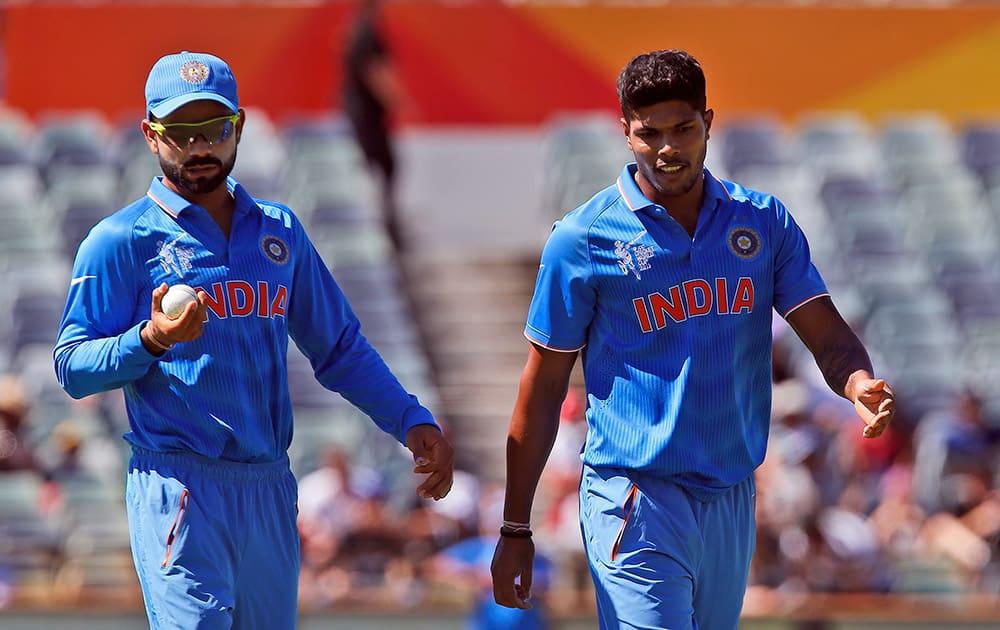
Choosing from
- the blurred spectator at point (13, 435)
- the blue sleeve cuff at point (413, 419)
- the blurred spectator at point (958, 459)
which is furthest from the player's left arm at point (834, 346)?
the blurred spectator at point (13, 435)

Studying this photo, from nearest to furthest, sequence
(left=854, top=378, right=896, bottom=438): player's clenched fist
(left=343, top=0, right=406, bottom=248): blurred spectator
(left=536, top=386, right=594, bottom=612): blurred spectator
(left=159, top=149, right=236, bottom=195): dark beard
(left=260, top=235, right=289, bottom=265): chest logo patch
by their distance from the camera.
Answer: (left=854, top=378, right=896, bottom=438): player's clenched fist < (left=159, top=149, right=236, bottom=195): dark beard < (left=260, top=235, right=289, bottom=265): chest logo patch < (left=536, top=386, right=594, bottom=612): blurred spectator < (left=343, top=0, right=406, bottom=248): blurred spectator

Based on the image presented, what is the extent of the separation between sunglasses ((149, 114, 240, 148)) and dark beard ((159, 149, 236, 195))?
0.06 m

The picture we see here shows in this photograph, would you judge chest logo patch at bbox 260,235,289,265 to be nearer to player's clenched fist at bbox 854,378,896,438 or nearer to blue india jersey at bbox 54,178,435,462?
blue india jersey at bbox 54,178,435,462

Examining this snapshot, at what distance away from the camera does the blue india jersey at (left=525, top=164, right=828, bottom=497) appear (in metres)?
4.50

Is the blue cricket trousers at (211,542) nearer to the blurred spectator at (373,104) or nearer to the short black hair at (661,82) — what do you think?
the short black hair at (661,82)

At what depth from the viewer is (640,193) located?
4.59 m

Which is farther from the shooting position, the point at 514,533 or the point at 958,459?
the point at 958,459

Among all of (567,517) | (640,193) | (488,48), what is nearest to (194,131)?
(640,193)

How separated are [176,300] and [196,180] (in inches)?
18.7

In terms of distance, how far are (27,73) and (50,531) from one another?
6.38 metres

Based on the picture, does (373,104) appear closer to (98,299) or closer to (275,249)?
(275,249)

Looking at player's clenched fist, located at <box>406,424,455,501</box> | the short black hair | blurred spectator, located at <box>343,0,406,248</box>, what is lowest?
player's clenched fist, located at <box>406,424,455,501</box>

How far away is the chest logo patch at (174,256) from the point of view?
4.45 metres

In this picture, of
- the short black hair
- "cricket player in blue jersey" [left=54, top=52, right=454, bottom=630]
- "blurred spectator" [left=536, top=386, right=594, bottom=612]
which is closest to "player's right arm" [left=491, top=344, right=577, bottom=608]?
"cricket player in blue jersey" [left=54, top=52, right=454, bottom=630]
